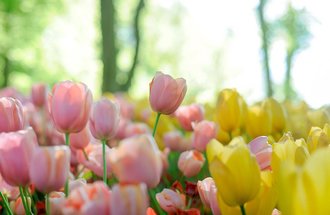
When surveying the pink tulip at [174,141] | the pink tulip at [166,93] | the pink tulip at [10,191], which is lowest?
the pink tulip at [174,141]

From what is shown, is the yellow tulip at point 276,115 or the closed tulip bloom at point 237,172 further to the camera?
the yellow tulip at point 276,115

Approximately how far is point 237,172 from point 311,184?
0.56ft

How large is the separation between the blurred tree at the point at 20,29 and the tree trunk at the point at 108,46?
292 inches

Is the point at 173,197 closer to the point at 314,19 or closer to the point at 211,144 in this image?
the point at 211,144

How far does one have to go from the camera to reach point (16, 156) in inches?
35.4

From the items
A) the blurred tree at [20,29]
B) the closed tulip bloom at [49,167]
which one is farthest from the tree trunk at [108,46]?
the blurred tree at [20,29]

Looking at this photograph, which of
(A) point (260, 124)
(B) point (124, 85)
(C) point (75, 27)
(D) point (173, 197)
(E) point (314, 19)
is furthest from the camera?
(C) point (75, 27)

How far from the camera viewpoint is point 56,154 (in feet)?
2.80

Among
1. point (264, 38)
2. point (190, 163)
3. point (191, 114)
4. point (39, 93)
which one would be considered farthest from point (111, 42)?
point (190, 163)

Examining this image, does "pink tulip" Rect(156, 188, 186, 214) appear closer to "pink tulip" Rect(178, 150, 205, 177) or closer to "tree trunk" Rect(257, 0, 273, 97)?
"pink tulip" Rect(178, 150, 205, 177)

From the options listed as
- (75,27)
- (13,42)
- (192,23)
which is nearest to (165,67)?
(192,23)

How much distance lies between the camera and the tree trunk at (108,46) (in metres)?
6.78

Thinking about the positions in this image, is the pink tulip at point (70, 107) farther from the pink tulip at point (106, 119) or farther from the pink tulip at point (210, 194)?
the pink tulip at point (210, 194)

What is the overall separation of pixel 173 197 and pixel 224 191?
0.31m
